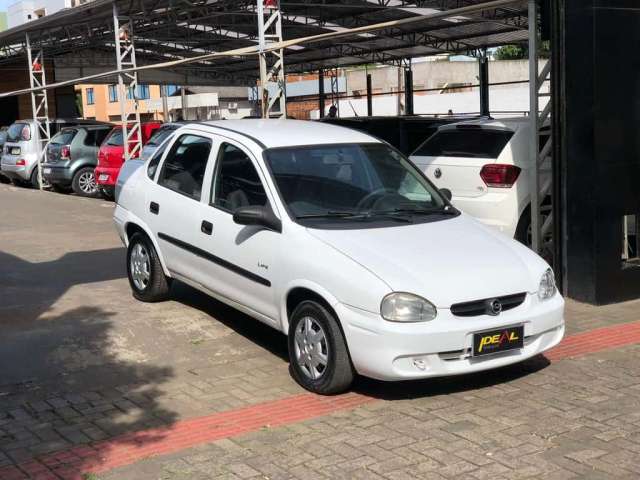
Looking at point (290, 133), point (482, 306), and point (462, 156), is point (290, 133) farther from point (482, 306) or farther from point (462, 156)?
point (462, 156)

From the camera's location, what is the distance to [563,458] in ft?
14.2

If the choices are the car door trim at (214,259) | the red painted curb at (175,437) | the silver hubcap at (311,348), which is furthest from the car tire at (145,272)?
the red painted curb at (175,437)

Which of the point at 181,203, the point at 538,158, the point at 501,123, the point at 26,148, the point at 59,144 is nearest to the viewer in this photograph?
the point at 181,203

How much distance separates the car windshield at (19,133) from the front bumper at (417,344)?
18.2 m

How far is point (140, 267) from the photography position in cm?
776

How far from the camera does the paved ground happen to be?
4309 mm

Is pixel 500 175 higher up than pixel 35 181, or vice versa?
pixel 500 175

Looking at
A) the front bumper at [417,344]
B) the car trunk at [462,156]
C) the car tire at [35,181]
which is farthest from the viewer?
the car tire at [35,181]

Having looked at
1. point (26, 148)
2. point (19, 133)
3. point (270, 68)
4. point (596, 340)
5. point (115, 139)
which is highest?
point (270, 68)

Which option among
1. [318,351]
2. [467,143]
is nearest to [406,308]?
[318,351]

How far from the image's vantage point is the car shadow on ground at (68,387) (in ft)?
15.2

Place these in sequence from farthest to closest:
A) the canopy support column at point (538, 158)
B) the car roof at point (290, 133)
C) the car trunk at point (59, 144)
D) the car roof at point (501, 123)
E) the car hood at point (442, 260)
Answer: the car trunk at point (59, 144), the car roof at point (501, 123), the canopy support column at point (538, 158), the car roof at point (290, 133), the car hood at point (442, 260)

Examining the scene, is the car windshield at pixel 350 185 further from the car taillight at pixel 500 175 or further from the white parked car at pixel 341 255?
the car taillight at pixel 500 175

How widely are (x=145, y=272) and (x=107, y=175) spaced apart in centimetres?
946
